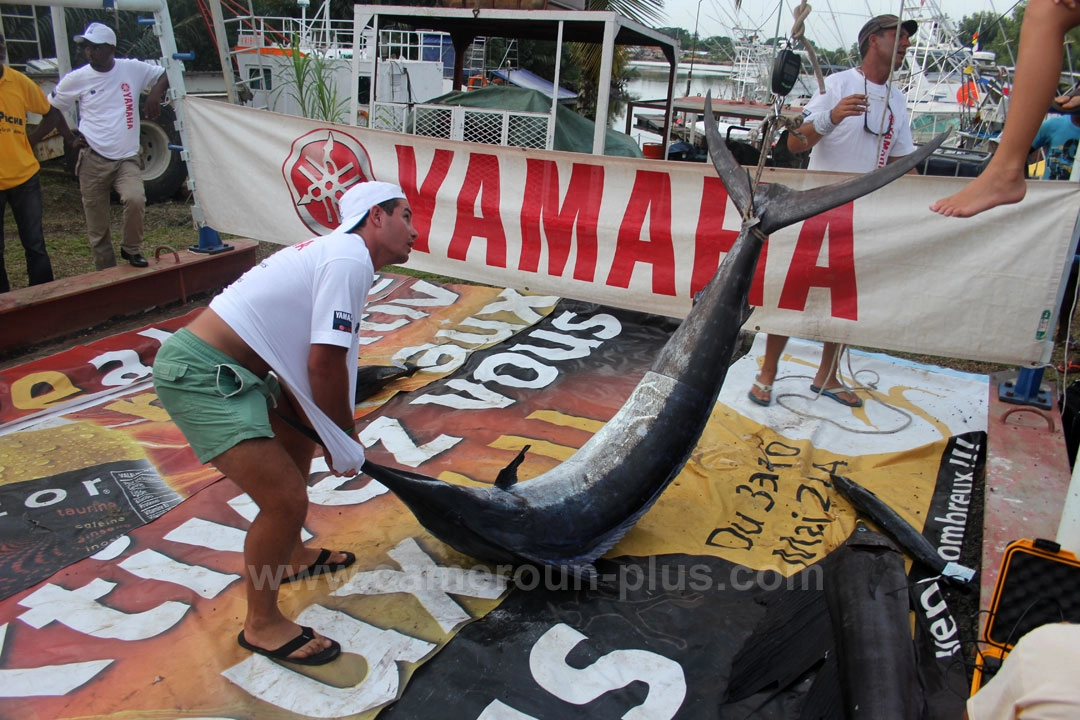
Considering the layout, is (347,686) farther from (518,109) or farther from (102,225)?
(518,109)

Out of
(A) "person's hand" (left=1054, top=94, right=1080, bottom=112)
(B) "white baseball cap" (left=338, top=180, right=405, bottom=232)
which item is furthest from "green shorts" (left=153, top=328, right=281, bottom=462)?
(A) "person's hand" (left=1054, top=94, right=1080, bottom=112)

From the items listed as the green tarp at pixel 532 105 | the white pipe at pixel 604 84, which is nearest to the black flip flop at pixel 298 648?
the white pipe at pixel 604 84

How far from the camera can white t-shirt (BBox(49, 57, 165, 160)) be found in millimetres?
5762

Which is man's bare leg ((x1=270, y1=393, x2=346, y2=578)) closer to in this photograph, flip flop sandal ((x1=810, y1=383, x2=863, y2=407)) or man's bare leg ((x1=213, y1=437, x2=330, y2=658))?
man's bare leg ((x1=213, y1=437, x2=330, y2=658))

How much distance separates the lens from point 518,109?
7910 millimetres

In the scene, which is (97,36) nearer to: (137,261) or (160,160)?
(137,261)

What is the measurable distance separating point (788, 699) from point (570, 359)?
293 cm

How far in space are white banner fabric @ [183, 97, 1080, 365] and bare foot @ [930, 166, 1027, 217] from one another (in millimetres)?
2056

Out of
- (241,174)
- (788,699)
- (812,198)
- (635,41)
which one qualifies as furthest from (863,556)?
(635,41)

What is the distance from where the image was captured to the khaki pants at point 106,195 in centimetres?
582

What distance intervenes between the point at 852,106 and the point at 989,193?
6.70 ft

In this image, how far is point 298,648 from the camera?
2.49 meters

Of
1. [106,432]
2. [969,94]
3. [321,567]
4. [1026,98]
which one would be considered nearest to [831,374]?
[1026,98]

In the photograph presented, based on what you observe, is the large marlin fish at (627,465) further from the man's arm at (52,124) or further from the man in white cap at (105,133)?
the man's arm at (52,124)
